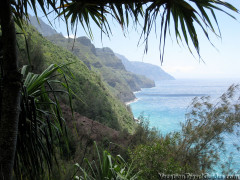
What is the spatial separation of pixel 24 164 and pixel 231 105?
398 centimetres

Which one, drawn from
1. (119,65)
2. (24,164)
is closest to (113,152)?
(24,164)

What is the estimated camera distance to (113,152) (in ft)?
14.5

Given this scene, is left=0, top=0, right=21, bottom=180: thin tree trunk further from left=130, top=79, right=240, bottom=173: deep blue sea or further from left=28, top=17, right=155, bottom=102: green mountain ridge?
left=28, top=17, right=155, bottom=102: green mountain ridge

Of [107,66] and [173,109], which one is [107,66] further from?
[173,109]

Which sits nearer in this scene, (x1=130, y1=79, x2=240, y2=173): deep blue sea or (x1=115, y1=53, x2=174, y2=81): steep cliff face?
(x1=130, y1=79, x2=240, y2=173): deep blue sea

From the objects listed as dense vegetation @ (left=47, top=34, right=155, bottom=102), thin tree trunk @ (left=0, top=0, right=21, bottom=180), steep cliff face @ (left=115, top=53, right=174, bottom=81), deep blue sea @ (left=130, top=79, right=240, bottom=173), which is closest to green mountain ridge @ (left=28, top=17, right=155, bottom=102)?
dense vegetation @ (left=47, top=34, right=155, bottom=102)

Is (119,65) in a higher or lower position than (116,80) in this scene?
higher

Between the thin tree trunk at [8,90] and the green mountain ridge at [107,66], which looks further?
the green mountain ridge at [107,66]

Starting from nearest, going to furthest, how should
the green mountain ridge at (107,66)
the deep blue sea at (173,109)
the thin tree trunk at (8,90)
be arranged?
the thin tree trunk at (8,90), the deep blue sea at (173,109), the green mountain ridge at (107,66)

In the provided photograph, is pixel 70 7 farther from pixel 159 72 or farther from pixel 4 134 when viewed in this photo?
pixel 159 72

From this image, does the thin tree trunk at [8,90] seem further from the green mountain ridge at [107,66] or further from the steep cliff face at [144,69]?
the steep cliff face at [144,69]

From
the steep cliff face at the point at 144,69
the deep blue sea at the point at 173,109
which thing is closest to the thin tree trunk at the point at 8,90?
the deep blue sea at the point at 173,109

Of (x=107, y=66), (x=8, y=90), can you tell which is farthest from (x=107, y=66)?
(x=8, y=90)

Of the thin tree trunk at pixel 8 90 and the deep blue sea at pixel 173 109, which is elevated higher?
the thin tree trunk at pixel 8 90
